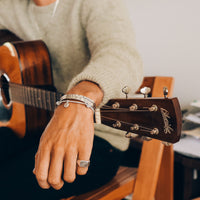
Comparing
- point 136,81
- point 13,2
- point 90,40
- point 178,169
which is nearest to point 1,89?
point 13,2

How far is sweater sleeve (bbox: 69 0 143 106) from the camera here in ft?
1.57

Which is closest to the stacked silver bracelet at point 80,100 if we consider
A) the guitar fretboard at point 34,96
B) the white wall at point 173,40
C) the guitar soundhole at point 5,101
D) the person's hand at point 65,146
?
the person's hand at point 65,146

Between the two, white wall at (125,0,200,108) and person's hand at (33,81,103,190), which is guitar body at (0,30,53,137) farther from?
white wall at (125,0,200,108)

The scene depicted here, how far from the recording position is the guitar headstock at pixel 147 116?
394 mm

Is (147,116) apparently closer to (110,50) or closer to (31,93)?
(110,50)

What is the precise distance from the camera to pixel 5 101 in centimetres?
99

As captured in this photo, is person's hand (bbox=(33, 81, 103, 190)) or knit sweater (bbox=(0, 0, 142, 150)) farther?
knit sweater (bbox=(0, 0, 142, 150))

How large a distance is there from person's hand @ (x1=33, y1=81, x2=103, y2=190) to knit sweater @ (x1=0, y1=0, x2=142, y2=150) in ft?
0.32

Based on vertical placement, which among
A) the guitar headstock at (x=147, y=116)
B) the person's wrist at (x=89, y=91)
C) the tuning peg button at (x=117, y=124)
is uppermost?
the person's wrist at (x=89, y=91)

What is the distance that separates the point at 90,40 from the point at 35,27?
1.19 ft

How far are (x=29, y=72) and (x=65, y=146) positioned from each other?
20.2 inches

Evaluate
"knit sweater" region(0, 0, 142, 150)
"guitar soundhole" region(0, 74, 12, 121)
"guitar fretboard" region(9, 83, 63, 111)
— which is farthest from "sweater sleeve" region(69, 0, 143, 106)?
"guitar soundhole" region(0, 74, 12, 121)

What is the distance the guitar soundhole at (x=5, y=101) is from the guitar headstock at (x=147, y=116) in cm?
61

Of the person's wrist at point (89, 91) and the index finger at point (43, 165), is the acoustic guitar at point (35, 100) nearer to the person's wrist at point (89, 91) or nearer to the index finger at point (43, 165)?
the person's wrist at point (89, 91)
